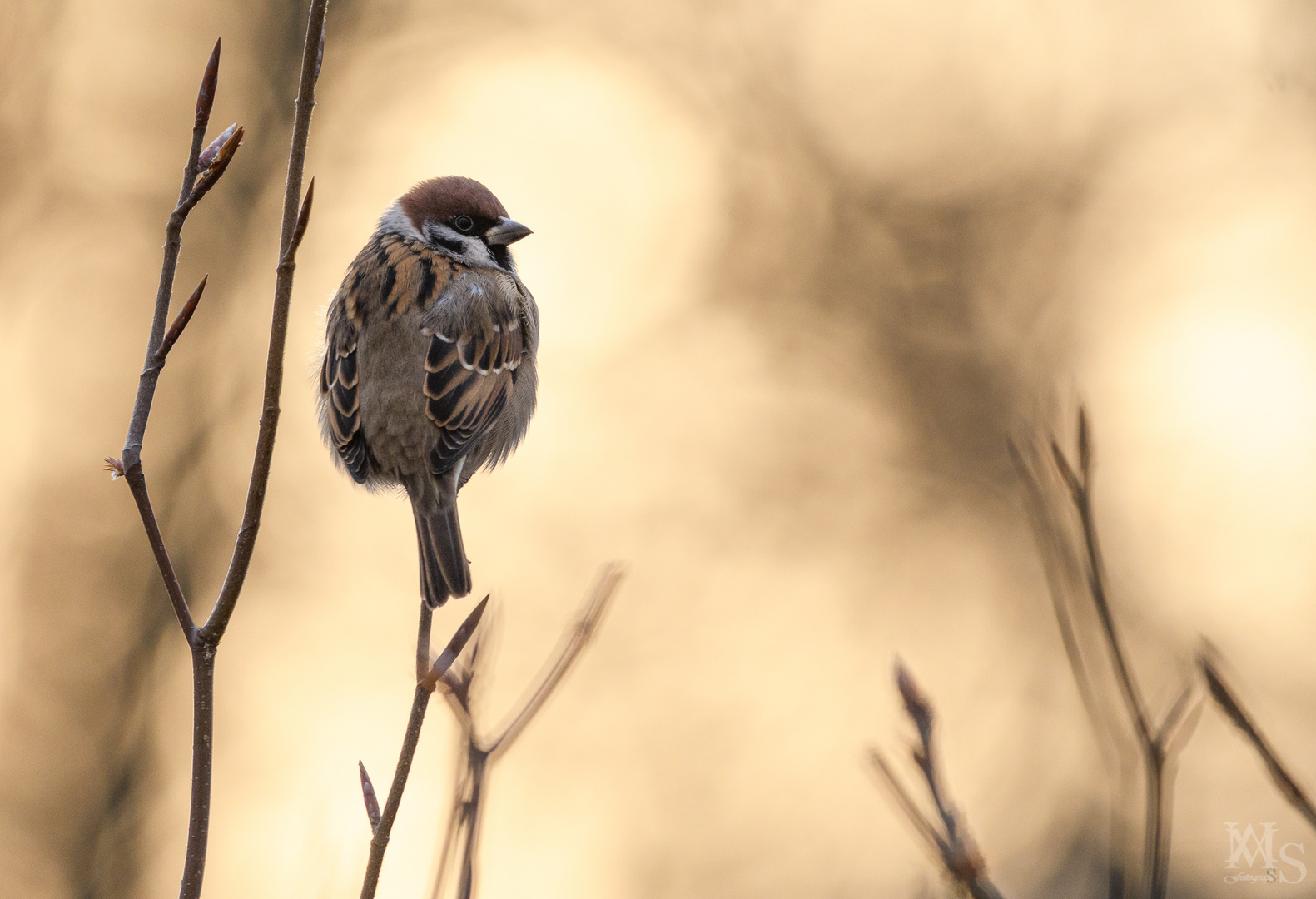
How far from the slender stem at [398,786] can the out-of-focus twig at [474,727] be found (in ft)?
0.17

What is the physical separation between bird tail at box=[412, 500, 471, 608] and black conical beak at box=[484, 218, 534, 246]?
3.89 ft

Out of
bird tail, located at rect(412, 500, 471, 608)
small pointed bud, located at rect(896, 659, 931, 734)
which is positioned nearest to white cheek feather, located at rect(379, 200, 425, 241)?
bird tail, located at rect(412, 500, 471, 608)

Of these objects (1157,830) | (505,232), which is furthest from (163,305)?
(505,232)

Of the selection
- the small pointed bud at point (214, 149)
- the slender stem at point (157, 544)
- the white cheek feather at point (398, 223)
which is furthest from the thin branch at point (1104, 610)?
the white cheek feather at point (398, 223)

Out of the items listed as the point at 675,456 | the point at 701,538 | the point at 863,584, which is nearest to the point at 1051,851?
the point at 863,584

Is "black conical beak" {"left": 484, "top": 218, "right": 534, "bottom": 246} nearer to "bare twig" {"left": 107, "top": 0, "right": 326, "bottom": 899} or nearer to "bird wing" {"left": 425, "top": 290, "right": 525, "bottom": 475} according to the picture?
"bird wing" {"left": 425, "top": 290, "right": 525, "bottom": 475}

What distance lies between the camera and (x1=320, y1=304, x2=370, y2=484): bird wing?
11.7 ft

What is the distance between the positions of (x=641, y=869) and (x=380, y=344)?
5.90 metres

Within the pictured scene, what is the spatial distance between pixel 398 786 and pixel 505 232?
2710 millimetres

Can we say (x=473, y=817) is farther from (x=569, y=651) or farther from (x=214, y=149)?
(x=214, y=149)

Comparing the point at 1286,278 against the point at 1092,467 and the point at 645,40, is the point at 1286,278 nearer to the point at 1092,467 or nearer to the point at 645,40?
the point at 645,40

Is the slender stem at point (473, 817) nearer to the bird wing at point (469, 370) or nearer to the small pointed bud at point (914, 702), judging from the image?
the small pointed bud at point (914, 702)

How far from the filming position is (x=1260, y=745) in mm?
1100

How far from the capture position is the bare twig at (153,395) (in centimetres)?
150
